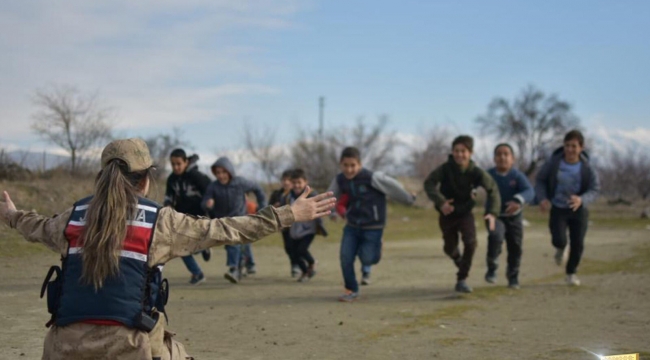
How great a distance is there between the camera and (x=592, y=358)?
5.81m

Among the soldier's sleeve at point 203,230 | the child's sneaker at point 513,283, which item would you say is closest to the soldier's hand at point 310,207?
the soldier's sleeve at point 203,230

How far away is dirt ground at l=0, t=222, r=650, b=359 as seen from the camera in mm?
6324

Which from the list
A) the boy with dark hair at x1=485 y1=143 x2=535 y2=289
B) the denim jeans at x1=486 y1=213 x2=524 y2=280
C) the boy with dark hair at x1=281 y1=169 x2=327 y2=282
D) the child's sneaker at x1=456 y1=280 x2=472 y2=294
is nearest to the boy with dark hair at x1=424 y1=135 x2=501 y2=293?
the child's sneaker at x1=456 y1=280 x2=472 y2=294

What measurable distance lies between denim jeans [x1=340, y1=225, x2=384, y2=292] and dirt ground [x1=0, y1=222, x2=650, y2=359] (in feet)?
1.62

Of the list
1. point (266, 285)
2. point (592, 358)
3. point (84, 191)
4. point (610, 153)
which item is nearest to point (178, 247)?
point (592, 358)

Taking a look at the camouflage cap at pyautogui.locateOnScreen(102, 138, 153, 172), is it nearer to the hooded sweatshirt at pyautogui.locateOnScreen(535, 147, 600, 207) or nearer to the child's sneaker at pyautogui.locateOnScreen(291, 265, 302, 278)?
the hooded sweatshirt at pyautogui.locateOnScreen(535, 147, 600, 207)

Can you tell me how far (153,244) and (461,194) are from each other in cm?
638

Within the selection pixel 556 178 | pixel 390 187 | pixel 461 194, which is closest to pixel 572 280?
pixel 556 178

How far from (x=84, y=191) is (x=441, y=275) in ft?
32.4

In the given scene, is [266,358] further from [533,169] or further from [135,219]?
[533,169]

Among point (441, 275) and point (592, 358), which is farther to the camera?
point (441, 275)

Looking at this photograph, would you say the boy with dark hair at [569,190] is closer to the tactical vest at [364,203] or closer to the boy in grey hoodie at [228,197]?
the tactical vest at [364,203]

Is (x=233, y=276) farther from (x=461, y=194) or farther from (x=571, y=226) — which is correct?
(x=571, y=226)

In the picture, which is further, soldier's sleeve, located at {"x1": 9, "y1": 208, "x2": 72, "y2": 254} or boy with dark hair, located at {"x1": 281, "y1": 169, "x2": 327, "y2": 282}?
boy with dark hair, located at {"x1": 281, "y1": 169, "x2": 327, "y2": 282}
